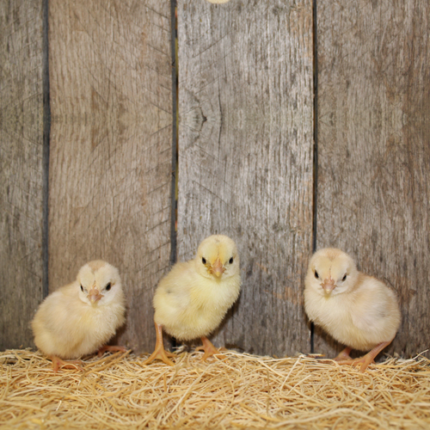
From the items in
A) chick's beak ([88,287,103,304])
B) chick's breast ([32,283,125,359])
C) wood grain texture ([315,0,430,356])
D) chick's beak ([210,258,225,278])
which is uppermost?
wood grain texture ([315,0,430,356])

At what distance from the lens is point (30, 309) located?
2977mm

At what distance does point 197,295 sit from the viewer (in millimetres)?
2580

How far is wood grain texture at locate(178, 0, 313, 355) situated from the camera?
107 inches

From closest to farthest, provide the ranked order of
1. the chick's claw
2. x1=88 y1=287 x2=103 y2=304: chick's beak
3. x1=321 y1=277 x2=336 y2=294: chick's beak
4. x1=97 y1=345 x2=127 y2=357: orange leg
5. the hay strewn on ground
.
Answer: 1. the hay strewn on ground
2. x1=321 y1=277 x2=336 y2=294: chick's beak
3. x1=88 y1=287 x2=103 y2=304: chick's beak
4. the chick's claw
5. x1=97 y1=345 x2=127 y2=357: orange leg

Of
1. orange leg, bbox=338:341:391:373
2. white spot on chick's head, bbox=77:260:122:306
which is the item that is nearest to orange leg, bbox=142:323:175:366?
white spot on chick's head, bbox=77:260:122:306

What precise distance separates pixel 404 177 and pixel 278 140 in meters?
0.90

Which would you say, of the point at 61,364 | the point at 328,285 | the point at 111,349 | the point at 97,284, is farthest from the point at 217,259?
the point at 61,364

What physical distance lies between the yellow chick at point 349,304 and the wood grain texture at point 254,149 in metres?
0.26

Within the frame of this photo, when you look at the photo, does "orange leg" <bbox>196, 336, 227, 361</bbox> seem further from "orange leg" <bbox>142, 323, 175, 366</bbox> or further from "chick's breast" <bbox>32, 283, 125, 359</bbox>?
"chick's breast" <bbox>32, 283, 125, 359</bbox>

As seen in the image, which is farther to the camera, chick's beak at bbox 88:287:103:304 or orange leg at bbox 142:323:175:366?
orange leg at bbox 142:323:175:366

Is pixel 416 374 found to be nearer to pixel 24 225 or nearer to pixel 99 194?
pixel 99 194

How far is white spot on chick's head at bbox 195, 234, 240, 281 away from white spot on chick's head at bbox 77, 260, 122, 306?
57 cm

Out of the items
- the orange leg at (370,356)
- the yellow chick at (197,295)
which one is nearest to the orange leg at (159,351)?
the yellow chick at (197,295)

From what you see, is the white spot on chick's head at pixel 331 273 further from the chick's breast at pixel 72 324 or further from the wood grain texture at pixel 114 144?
the chick's breast at pixel 72 324
